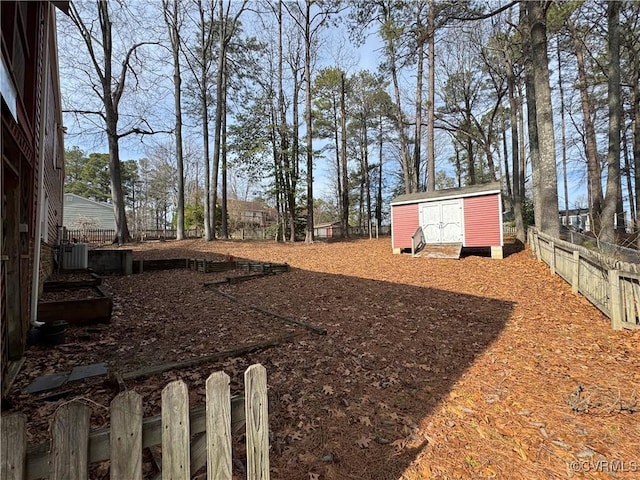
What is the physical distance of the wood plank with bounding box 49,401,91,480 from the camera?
3.58 ft

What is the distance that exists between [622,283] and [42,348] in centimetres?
803

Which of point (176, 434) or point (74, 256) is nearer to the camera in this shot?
point (176, 434)

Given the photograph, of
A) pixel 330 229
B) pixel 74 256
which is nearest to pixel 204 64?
pixel 74 256

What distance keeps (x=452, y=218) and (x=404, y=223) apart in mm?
2162

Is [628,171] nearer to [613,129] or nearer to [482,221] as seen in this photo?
[613,129]

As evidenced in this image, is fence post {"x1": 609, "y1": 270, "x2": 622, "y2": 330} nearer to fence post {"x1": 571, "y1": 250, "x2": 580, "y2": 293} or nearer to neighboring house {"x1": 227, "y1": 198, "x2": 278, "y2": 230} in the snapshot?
fence post {"x1": 571, "y1": 250, "x2": 580, "y2": 293}

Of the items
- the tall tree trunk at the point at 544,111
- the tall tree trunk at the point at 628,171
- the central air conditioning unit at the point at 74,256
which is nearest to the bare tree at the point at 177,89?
the central air conditioning unit at the point at 74,256

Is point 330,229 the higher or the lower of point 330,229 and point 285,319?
the higher

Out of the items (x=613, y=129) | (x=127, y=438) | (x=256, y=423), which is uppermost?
(x=613, y=129)

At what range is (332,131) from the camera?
25984mm

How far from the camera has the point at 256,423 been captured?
1.47 metres

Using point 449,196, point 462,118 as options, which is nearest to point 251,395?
point 449,196

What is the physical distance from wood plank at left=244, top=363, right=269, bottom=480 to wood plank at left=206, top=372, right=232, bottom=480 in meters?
0.11

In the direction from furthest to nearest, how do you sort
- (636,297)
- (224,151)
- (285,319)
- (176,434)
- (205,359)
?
(224,151), (285,319), (636,297), (205,359), (176,434)
